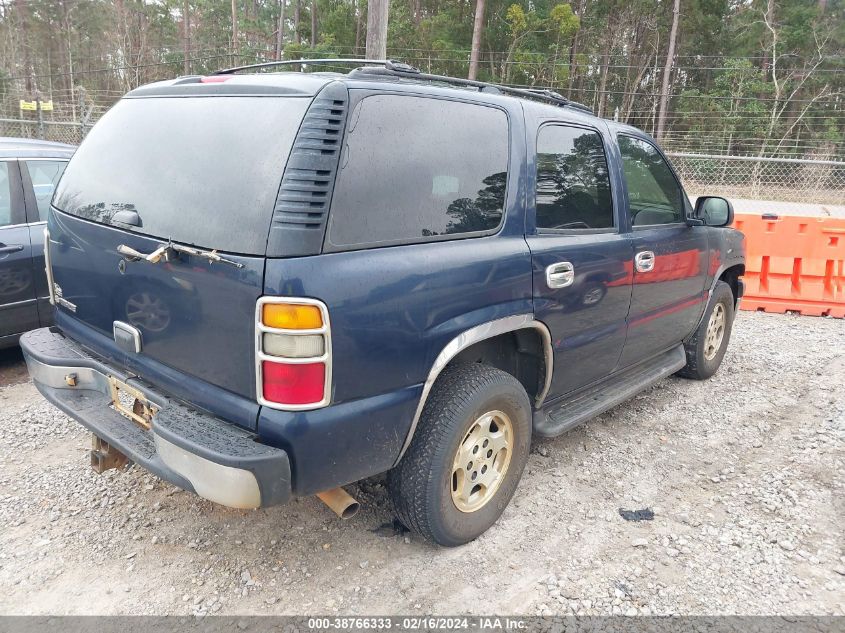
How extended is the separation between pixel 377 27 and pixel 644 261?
520 centimetres

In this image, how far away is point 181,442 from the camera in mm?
2211

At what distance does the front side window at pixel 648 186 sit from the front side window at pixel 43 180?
422 centimetres

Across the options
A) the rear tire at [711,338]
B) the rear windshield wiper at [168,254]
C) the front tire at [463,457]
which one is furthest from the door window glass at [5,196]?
the rear tire at [711,338]

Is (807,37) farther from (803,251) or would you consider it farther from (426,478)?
(426,478)

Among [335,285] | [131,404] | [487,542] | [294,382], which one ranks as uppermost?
[335,285]

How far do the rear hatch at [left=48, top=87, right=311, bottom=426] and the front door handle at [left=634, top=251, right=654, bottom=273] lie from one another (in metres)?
2.26

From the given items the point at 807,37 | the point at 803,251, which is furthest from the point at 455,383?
the point at 807,37

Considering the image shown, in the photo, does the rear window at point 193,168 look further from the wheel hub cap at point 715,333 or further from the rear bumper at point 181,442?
the wheel hub cap at point 715,333

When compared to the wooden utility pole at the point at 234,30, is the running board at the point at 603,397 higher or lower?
lower

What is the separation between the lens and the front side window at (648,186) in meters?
3.84

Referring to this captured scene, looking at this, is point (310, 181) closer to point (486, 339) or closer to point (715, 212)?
point (486, 339)

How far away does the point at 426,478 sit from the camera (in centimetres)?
263

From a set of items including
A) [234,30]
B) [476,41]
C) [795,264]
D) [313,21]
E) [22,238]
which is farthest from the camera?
[313,21]

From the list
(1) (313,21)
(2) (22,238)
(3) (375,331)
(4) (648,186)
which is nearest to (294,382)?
(3) (375,331)
